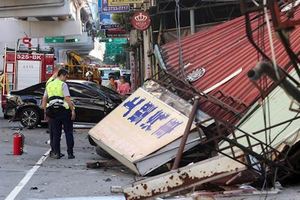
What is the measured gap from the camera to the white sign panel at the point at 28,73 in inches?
926

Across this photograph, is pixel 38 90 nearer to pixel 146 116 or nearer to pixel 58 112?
pixel 58 112

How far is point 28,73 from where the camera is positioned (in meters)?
24.0

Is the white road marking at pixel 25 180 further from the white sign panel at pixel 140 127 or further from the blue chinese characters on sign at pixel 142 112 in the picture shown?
the blue chinese characters on sign at pixel 142 112

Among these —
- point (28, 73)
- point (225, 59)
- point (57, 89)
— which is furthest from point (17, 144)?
point (28, 73)

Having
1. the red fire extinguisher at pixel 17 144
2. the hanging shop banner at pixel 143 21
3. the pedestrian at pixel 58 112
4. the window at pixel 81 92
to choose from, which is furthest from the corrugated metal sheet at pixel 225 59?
the hanging shop banner at pixel 143 21

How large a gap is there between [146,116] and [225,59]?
1.96 m

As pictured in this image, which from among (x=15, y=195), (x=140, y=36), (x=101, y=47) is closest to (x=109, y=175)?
(x=15, y=195)

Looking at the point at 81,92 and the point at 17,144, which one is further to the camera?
the point at 81,92

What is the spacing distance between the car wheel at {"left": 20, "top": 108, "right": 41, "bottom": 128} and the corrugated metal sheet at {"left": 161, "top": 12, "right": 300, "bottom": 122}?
6.29 meters

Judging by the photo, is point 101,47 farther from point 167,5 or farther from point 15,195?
point 15,195

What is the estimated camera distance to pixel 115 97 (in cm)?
1767

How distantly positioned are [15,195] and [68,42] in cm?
3709

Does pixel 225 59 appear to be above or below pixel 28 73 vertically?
above

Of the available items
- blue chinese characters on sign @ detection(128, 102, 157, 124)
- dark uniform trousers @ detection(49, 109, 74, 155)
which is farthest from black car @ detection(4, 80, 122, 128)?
blue chinese characters on sign @ detection(128, 102, 157, 124)
